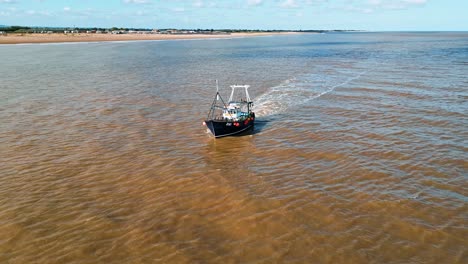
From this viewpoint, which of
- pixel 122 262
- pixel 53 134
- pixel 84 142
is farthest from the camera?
pixel 53 134

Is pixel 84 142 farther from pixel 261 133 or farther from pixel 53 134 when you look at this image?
pixel 261 133

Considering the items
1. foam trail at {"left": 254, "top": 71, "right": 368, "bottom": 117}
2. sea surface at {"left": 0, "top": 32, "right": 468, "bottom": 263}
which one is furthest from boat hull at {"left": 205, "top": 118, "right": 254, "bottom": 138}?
foam trail at {"left": 254, "top": 71, "right": 368, "bottom": 117}

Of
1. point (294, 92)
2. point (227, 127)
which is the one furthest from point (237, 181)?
point (294, 92)

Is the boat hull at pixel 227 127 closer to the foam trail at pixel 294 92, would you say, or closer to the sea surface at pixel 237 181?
the sea surface at pixel 237 181

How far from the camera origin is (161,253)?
36.9 ft

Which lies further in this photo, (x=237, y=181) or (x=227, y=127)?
(x=227, y=127)

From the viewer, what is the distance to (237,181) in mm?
16344

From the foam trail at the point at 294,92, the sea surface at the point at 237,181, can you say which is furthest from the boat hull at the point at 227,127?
the foam trail at the point at 294,92

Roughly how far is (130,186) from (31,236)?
4.43 metres

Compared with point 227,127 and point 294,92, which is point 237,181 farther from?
point 294,92

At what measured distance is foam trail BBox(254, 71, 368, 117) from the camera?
30241 millimetres

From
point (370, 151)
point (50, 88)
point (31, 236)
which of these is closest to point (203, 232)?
point (31, 236)

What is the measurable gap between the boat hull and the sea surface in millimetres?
551

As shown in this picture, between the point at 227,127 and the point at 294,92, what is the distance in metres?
15.5
